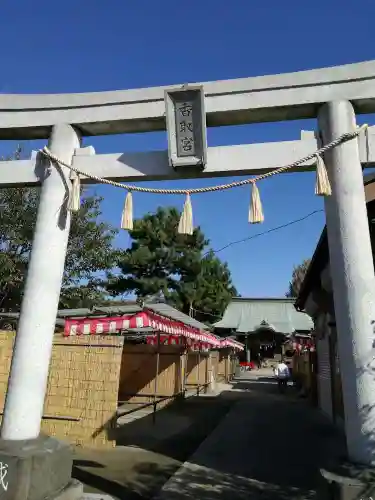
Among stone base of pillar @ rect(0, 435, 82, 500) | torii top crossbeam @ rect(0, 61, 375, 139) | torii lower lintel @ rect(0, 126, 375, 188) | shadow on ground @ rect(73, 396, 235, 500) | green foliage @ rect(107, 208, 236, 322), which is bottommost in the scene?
shadow on ground @ rect(73, 396, 235, 500)

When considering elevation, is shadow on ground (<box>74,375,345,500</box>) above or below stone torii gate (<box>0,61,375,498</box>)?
below

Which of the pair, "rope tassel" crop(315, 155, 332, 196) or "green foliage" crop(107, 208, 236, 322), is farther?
"green foliage" crop(107, 208, 236, 322)

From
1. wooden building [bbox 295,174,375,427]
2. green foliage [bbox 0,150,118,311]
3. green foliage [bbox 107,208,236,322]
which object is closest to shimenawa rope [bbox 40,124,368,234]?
wooden building [bbox 295,174,375,427]

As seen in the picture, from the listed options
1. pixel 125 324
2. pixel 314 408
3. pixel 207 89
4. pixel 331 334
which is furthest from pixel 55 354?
pixel 314 408

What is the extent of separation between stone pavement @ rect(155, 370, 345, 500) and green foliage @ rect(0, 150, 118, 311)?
25.4ft

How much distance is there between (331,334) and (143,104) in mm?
8334

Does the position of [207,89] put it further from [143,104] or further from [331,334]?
[331,334]

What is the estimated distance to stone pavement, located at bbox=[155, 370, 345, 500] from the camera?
18.8ft

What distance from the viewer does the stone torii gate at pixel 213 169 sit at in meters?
4.57

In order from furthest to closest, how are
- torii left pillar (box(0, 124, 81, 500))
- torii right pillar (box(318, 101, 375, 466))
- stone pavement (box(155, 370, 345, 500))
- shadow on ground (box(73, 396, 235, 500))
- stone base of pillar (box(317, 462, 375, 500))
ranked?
shadow on ground (box(73, 396, 235, 500)), stone pavement (box(155, 370, 345, 500)), torii left pillar (box(0, 124, 81, 500)), torii right pillar (box(318, 101, 375, 466)), stone base of pillar (box(317, 462, 375, 500))

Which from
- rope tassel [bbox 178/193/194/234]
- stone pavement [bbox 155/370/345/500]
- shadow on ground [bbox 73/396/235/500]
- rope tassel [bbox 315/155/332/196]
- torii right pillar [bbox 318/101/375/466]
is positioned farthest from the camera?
shadow on ground [bbox 73/396/235/500]

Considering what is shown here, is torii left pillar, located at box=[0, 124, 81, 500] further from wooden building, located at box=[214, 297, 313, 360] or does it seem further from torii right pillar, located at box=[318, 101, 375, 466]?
wooden building, located at box=[214, 297, 313, 360]

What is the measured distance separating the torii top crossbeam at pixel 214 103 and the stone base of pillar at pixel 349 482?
414 centimetres

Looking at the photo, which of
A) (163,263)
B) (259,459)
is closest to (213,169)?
(259,459)
